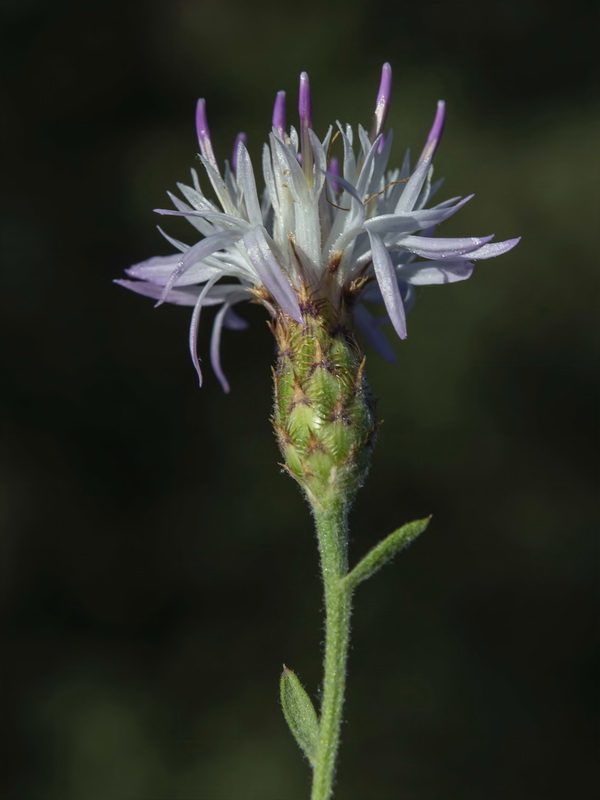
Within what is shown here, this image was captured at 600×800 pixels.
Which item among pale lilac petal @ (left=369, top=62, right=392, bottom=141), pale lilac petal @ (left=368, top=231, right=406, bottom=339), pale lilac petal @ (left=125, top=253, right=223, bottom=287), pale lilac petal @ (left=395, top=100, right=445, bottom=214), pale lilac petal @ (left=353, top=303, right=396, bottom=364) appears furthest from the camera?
pale lilac petal @ (left=353, top=303, right=396, bottom=364)

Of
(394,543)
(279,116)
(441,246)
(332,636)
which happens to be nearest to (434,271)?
(441,246)

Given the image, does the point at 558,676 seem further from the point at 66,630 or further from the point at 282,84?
the point at 282,84

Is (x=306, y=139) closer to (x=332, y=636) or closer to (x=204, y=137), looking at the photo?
(x=204, y=137)

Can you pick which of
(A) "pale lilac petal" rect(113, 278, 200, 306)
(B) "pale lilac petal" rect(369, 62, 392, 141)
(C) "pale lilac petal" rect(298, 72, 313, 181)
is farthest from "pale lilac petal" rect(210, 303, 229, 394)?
(B) "pale lilac petal" rect(369, 62, 392, 141)

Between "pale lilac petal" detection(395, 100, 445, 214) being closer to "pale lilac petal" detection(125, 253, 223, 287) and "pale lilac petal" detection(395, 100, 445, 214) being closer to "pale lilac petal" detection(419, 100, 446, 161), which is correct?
"pale lilac petal" detection(419, 100, 446, 161)

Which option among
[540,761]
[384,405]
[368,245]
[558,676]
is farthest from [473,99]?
[368,245]
